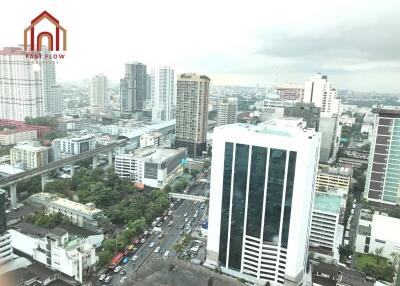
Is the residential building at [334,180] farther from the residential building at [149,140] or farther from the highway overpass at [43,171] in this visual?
the highway overpass at [43,171]

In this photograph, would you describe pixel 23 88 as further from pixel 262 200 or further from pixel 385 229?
Result: pixel 385 229

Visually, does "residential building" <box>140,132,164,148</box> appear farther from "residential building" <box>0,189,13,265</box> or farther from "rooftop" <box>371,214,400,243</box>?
"rooftop" <box>371,214,400,243</box>

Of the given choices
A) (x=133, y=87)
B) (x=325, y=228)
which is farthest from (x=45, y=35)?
(x=133, y=87)

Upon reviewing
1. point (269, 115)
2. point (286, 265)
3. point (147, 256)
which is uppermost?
point (269, 115)

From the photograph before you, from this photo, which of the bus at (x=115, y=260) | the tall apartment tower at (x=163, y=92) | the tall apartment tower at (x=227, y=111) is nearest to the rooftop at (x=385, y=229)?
the bus at (x=115, y=260)

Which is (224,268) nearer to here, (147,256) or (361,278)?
(147,256)

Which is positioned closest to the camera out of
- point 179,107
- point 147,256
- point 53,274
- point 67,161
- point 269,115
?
point 53,274

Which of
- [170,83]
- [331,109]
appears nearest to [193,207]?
[331,109]
